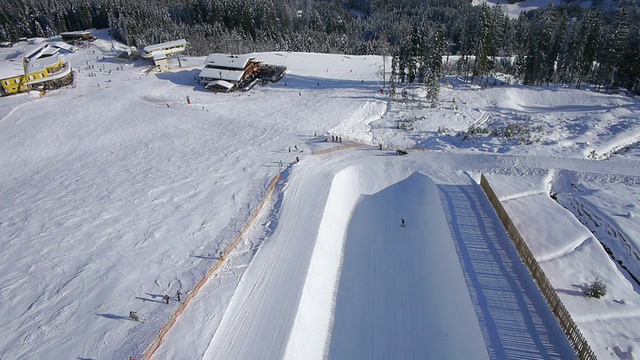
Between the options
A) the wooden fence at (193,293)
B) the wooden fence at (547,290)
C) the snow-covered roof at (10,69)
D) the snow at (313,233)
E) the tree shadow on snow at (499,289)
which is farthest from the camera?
the snow-covered roof at (10,69)

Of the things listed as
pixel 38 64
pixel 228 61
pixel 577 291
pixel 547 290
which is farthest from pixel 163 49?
pixel 577 291

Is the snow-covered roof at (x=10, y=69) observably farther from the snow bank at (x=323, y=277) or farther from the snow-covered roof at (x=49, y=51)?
the snow bank at (x=323, y=277)

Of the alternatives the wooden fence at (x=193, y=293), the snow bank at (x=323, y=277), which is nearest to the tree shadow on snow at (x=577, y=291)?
the snow bank at (x=323, y=277)

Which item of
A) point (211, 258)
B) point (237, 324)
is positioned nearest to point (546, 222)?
point (237, 324)

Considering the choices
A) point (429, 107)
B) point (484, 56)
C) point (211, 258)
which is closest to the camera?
point (211, 258)

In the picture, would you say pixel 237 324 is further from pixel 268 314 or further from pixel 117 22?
pixel 117 22

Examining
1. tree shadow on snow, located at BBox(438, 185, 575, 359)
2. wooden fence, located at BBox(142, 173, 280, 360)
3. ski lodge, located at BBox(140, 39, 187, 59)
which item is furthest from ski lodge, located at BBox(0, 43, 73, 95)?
tree shadow on snow, located at BBox(438, 185, 575, 359)

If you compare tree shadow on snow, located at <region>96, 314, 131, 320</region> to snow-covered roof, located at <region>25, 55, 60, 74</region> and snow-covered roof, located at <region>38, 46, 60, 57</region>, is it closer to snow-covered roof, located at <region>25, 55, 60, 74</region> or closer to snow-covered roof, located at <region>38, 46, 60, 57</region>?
snow-covered roof, located at <region>25, 55, 60, 74</region>
